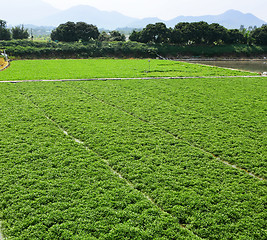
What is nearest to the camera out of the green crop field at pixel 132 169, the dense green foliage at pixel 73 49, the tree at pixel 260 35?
the green crop field at pixel 132 169

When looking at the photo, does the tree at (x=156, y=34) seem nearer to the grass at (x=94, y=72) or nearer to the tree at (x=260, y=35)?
the tree at (x=260, y=35)

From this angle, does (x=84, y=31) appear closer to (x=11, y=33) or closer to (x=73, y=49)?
(x=73, y=49)

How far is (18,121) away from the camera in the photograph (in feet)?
47.7

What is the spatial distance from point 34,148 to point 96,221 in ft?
19.1

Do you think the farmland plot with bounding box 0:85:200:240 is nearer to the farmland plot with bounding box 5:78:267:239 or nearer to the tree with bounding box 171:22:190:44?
the farmland plot with bounding box 5:78:267:239

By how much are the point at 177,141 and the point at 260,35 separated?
8298 cm

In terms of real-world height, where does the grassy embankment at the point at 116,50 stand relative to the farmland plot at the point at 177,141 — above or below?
above

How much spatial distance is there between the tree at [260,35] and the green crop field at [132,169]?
72.7 m

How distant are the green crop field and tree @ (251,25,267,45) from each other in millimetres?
72706

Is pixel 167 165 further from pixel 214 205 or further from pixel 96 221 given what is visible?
pixel 96 221

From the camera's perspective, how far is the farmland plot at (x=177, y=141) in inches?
304

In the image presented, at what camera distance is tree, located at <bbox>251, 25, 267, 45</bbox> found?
78613mm

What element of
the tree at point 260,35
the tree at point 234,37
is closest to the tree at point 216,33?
the tree at point 234,37

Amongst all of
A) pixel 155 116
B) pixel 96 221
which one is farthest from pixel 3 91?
pixel 96 221
